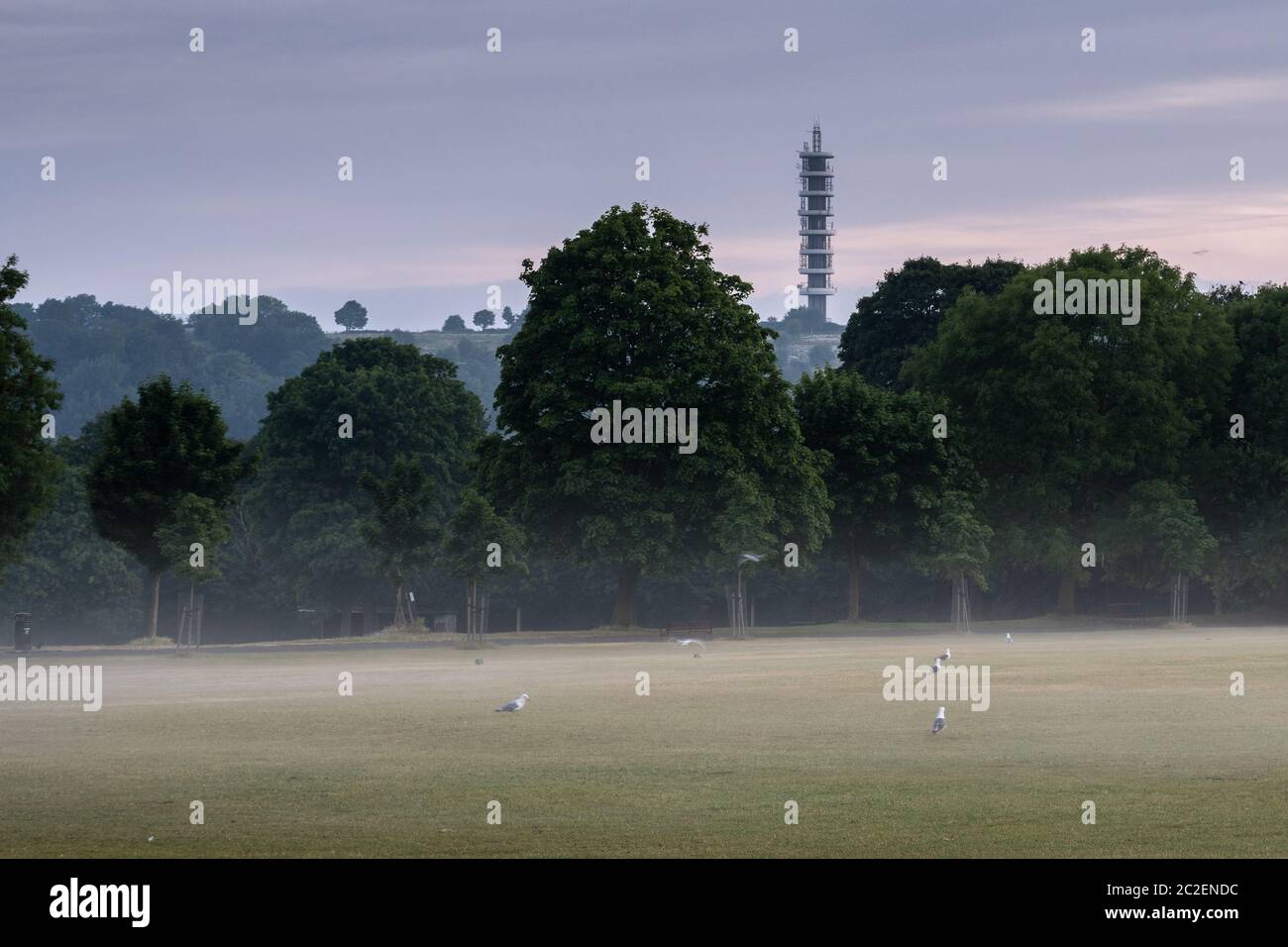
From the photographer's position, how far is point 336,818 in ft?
71.4

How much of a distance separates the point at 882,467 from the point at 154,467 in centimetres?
3645

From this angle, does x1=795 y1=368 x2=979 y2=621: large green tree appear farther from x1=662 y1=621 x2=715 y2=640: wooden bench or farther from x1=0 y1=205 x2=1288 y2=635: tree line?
x1=662 y1=621 x2=715 y2=640: wooden bench

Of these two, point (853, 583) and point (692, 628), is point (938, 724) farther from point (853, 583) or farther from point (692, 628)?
point (853, 583)

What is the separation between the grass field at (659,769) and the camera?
791 inches

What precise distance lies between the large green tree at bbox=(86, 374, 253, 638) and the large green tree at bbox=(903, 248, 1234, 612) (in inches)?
1527

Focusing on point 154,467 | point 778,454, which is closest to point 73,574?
point 154,467

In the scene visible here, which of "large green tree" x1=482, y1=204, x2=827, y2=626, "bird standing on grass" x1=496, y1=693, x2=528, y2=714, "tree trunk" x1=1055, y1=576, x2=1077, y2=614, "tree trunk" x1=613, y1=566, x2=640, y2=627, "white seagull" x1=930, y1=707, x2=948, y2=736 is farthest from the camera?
"tree trunk" x1=1055, y1=576, x2=1077, y2=614

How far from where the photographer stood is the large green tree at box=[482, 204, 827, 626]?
7988 cm

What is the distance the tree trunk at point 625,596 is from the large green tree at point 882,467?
11243 millimetres

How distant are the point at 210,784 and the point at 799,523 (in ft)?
195

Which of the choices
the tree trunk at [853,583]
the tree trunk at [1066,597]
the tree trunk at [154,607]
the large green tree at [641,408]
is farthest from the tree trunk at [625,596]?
the tree trunk at [1066,597]

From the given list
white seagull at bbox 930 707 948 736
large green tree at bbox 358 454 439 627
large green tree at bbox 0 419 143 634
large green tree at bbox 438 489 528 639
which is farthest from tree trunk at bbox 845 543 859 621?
white seagull at bbox 930 707 948 736

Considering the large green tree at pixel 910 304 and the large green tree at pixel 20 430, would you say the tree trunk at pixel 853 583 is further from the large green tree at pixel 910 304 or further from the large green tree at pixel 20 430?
the large green tree at pixel 20 430
